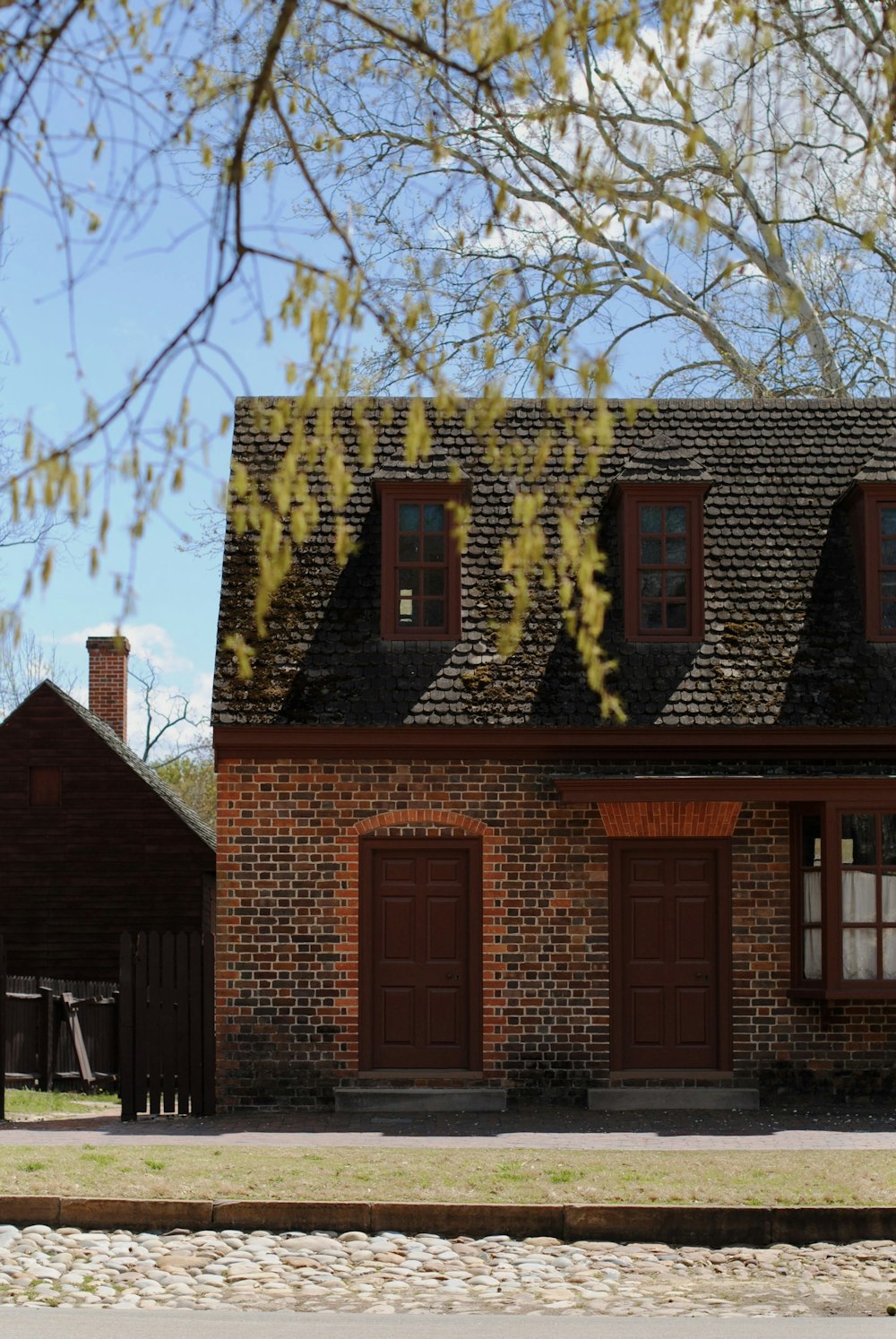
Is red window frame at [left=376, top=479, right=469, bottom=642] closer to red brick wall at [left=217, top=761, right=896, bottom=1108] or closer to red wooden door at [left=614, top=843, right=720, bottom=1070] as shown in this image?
red brick wall at [left=217, top=761, right=896, bottom=1108]

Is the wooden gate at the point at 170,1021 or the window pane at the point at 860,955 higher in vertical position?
the window pane at the point at 860,955

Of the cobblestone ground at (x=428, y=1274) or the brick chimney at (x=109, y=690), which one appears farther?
the brick chimney at (x=109, y=690)

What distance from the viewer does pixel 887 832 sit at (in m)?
16.2

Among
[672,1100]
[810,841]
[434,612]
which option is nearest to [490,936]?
[672,1100]

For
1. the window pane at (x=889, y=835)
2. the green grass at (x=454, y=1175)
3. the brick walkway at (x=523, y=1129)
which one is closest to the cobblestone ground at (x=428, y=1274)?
the green grass at (x=454, y=1175)

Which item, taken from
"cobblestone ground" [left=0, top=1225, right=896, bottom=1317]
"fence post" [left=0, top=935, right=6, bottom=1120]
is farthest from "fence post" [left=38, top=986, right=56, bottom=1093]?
"cobblestone ground" [left=0, top=1225, right=896, bottom=1317]

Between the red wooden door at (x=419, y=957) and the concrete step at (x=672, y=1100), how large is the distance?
1284 millimetres

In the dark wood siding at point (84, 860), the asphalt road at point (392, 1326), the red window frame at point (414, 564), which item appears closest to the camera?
the asphalt road at point (392, 1326)

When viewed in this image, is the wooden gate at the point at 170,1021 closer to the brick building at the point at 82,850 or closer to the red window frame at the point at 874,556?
the red window frame at the point at 874,556

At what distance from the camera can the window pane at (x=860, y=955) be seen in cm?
1599

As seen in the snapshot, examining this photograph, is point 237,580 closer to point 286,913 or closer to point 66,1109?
point 286,913

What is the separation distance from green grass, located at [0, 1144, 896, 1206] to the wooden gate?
2.84 m

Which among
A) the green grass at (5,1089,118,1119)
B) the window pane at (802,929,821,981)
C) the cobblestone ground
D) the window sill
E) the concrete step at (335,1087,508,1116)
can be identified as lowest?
the green grass at (5,1089,118,1119)

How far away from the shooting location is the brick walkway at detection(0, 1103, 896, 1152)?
13.4 m
